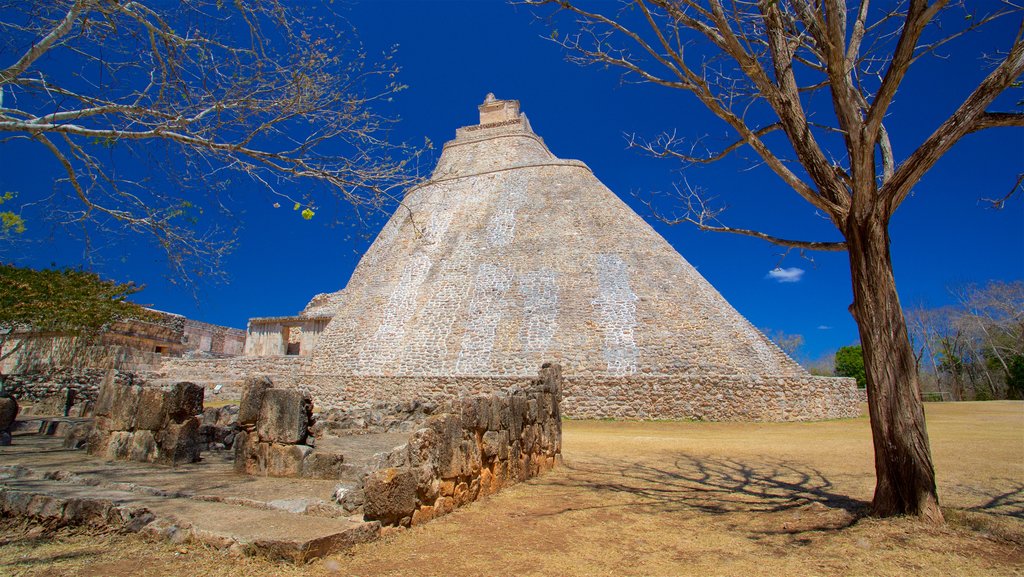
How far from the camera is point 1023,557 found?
379 cm

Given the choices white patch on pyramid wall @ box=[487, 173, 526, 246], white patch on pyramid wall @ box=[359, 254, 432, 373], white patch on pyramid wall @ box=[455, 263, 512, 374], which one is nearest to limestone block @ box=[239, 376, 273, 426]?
white patch on pyramid wall @ box=[455, 263, 512, 374]

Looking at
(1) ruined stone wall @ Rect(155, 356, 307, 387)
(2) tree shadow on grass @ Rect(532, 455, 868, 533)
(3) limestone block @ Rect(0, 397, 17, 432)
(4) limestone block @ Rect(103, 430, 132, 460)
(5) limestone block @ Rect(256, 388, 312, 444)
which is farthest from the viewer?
(1) ruined stone wall @ Rect(155, 356, 307, 387)

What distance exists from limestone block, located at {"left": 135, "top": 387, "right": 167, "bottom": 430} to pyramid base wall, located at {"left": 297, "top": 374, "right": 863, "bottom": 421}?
905 centimetres

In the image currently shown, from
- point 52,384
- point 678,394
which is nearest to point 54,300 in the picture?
point 52,384

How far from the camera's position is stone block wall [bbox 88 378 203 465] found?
6.97 metres

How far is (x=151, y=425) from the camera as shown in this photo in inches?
278

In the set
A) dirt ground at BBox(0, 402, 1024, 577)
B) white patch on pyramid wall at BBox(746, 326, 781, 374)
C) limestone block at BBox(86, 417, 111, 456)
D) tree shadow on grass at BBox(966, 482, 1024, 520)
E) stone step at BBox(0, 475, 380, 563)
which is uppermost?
white patch on pyramid wall at BBox(746, 326, 781, 374)

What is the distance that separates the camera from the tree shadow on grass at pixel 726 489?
5125mm

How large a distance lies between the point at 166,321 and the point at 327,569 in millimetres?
29785

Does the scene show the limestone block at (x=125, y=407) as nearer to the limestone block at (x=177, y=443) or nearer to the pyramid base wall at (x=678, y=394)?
the limestone block at (x=177, y=443)

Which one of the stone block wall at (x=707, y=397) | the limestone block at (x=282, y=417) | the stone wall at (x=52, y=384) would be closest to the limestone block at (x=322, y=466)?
the limestone block at (x=282, y=417)

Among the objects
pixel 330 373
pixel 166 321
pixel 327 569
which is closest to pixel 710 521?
pixel 327 569

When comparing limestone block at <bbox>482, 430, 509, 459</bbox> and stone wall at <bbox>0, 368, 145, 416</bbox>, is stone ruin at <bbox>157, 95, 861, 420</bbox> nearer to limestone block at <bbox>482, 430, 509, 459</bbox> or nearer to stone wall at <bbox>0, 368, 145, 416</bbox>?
stone wall at <bbox>0, 368, 145, 416</bbox>

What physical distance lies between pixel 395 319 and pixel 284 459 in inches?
618
